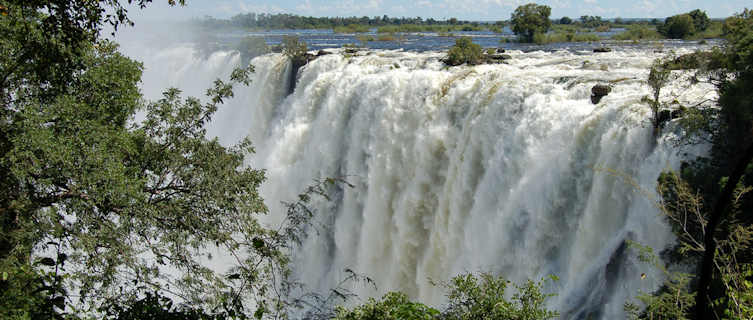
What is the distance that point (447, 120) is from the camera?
42.9 feet

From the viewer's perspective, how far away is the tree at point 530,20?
1481 inches

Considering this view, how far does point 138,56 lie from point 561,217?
37.1m

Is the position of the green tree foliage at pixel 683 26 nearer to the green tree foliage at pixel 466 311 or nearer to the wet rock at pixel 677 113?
the wet rock at pixel 677 113

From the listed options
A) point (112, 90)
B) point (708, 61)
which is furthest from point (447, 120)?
point (112, 90)

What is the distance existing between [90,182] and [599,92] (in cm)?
865

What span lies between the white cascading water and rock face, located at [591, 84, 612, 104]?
0.13 metres

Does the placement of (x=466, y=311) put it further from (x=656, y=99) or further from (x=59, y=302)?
(x=656, y=99)

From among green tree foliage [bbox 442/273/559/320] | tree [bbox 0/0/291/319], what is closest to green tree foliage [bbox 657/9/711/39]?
tree [bbox 0/0/291/319]

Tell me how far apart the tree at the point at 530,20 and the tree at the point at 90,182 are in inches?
1302

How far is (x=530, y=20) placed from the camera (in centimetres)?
3803

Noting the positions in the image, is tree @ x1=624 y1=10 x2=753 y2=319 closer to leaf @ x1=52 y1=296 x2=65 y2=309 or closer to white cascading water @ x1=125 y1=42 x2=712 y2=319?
white cascading water @ x1=125 y1=42 x2=712 y2=319

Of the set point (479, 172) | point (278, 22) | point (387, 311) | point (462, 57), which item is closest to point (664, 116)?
point (479, 172)

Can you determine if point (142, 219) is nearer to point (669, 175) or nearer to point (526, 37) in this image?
point (669, 175)

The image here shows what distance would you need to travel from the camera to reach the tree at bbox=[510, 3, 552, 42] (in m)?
37.6
